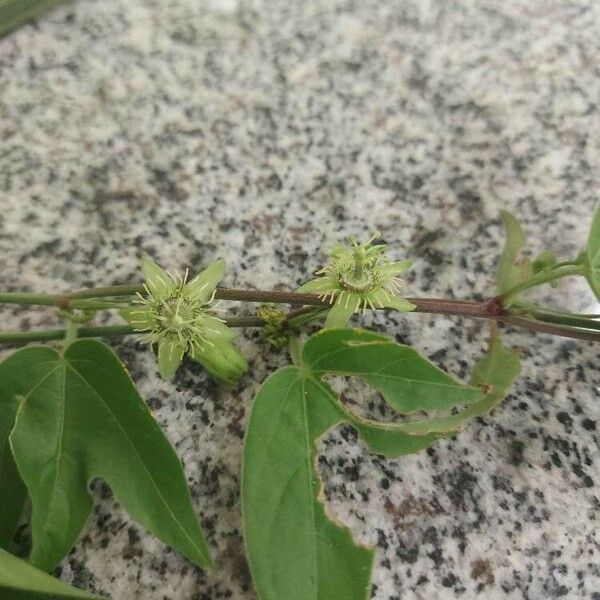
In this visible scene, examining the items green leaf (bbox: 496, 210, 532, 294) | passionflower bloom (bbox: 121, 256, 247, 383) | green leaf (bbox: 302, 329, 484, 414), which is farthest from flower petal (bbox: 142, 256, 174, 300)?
green leaf (bbox: 496, 210, 532, 294)

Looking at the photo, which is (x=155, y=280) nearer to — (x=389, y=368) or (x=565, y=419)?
(x=389, y=368)

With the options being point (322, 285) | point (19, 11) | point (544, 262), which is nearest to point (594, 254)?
point (544, 262)

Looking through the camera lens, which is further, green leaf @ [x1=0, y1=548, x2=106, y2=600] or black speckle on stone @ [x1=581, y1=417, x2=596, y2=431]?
black speckle on stone @ [x1=581, y1=417, x2=596, y2=431]

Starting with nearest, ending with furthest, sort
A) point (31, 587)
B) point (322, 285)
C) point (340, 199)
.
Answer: point (31, 587) → point (322, 285) → point (340, 199)

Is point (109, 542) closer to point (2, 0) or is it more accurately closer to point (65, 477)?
point (65, 477)

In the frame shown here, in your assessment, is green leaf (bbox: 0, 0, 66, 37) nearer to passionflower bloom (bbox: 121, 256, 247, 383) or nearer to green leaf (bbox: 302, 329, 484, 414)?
passionflower bloom (bbox: 121, 256, 247, 383)

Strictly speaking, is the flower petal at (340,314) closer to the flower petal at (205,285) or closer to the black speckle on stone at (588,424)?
the flower petal at (205,285)
